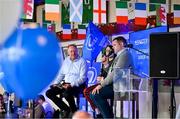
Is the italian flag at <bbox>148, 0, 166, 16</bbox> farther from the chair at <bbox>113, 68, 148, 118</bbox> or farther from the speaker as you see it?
the chair at <bbox>113, 68, 148, 118</bbox>

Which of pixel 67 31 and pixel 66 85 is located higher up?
pixel 67 31

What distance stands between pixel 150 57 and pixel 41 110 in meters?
2.23

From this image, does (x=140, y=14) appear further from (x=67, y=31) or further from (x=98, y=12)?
(x=67, y=31)

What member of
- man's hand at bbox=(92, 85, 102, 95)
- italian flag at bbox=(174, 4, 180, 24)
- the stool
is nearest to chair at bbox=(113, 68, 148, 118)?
the stool

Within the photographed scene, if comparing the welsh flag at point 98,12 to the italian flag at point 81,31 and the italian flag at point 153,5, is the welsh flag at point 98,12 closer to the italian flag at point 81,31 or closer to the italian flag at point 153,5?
the italian flag at point 153,5

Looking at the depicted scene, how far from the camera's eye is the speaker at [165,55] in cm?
472

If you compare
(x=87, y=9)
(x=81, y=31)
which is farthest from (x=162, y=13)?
(x=81, y=31)

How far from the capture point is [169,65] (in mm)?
4781

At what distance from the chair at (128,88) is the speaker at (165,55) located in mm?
231

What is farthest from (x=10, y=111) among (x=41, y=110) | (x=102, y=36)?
(x=102, y=36)

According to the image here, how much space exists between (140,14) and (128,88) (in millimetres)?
1772

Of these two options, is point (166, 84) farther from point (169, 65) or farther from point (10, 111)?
point (10, 111)

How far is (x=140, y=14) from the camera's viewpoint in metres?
6.08

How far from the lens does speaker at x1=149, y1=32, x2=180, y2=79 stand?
4.72 m
